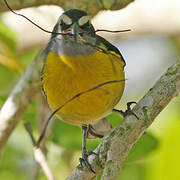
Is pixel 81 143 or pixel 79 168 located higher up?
pixel 79 168

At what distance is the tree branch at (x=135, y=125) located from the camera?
2.27m

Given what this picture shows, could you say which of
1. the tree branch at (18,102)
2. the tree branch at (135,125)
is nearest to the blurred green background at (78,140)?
the tree branch at (18,102)

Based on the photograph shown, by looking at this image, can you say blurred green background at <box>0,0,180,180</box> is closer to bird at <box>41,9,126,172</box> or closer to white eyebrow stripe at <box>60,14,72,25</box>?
bird at <box>41,9,126,172</box>

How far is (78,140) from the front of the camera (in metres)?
3.38

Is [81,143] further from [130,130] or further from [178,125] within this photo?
[130,130]

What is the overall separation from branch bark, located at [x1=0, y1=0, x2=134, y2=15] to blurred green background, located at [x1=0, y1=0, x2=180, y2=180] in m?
0.68

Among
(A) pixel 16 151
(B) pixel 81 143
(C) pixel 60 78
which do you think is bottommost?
(A) pixel 16 151

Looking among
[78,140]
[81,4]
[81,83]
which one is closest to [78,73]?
[81,83]

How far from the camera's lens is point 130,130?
232 centimetres

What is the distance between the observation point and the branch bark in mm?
3086

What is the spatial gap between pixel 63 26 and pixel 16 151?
164 cm

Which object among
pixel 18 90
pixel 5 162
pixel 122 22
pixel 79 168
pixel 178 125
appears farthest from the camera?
pixel 122 22

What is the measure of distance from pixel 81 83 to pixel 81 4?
645mm

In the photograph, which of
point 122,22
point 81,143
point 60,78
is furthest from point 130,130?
point 122,22
